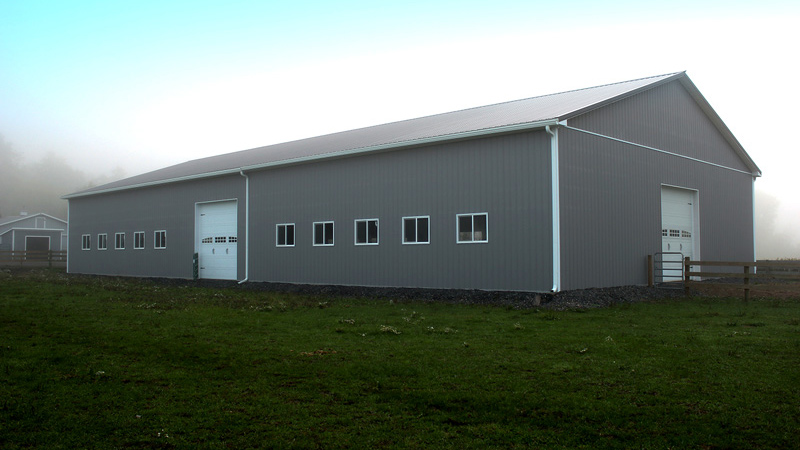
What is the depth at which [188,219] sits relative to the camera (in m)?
27.8

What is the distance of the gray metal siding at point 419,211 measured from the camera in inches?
648

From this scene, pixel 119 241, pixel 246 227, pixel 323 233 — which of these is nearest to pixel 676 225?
pixel 323 233

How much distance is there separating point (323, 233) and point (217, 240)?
6736 mm

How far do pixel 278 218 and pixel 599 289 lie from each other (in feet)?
39.6

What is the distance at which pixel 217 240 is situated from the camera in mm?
26406

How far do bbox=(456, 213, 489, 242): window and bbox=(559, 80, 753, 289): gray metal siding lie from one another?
2199 millimetres

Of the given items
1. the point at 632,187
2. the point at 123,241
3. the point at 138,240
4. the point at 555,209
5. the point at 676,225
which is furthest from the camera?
the point at 123,241

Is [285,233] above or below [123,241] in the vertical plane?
above

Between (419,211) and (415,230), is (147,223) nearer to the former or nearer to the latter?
(415,230)

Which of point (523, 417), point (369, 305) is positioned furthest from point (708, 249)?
point (523, 417)

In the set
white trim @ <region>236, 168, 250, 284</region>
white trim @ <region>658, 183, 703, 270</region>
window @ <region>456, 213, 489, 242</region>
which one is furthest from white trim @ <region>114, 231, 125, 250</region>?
white trim @ <region>658, 183, 703, 270</region>

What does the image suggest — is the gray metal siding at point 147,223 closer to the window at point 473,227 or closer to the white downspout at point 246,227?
the white downspout at point 246,227

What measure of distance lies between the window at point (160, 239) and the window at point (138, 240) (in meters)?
1.22

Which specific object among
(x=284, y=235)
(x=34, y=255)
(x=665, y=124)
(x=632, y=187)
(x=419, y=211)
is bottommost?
(x=34, y=255)
